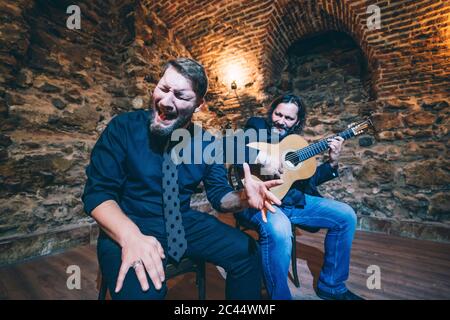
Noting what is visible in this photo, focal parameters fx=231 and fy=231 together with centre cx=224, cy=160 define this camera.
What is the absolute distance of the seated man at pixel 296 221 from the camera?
1495 mm

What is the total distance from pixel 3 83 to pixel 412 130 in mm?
5332

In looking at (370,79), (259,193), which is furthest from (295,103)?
(370,79)

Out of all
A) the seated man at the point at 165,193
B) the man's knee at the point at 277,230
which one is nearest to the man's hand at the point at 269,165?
the man's knee at the point at 277,230

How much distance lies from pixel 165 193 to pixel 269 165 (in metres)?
1.08

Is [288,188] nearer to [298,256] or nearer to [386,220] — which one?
[298,256]

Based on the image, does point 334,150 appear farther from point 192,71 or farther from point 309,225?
point 192,71

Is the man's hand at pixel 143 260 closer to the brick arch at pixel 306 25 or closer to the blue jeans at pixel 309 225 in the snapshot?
the blue jeans at pixel 309 225

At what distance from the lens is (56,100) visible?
291cm

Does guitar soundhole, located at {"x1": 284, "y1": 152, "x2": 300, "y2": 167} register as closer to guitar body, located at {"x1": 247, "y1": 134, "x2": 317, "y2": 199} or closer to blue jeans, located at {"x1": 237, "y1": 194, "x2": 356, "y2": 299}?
guitar body, located at {"x1": 247, "y1": 134, "x2": 317, "y2": 199}

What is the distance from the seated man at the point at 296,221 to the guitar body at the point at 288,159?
7cm

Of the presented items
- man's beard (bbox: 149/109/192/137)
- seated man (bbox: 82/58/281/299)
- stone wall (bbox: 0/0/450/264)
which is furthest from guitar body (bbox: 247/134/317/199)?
stone wall (bbox: 0/0/450/264)

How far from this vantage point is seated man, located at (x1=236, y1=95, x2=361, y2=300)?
4.91ft
